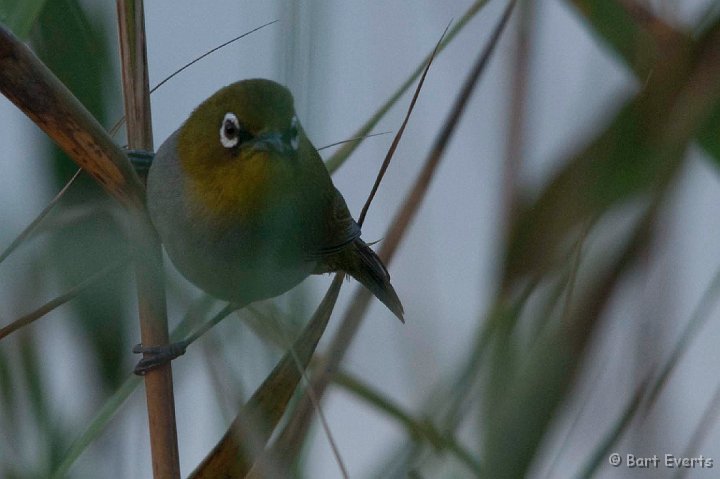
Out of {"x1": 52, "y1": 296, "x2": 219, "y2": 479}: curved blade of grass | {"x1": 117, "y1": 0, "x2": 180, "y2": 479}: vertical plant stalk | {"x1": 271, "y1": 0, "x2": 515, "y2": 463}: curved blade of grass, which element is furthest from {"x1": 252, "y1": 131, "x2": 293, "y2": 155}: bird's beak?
{"x1": 271, "y1": 0, "x2": 515, "y2": 463}: curved blade of grass

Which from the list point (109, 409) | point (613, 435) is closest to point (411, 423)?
point (613, 435)

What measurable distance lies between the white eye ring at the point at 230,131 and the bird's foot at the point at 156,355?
624 millimetres

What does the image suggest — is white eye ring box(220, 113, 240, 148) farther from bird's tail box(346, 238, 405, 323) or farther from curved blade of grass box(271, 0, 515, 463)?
curved blade of grass box(271, 0, 515, 463)

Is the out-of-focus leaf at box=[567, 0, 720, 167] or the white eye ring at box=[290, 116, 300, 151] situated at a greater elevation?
the white eye ring at box=[290, 116, 300, 151]

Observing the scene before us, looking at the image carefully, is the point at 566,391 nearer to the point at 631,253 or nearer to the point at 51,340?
the point at 631,253

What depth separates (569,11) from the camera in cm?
96

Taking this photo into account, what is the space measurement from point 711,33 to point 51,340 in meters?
0.90

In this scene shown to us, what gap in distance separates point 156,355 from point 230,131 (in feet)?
2.14

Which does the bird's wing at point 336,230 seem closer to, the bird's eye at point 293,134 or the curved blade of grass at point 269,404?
the bird's eye at point 293,134

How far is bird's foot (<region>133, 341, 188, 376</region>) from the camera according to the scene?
113 centimetres

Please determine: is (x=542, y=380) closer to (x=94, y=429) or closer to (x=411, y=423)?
(x=411, y=423)

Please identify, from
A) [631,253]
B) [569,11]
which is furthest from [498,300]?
[569,11]

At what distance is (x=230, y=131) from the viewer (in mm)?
1709

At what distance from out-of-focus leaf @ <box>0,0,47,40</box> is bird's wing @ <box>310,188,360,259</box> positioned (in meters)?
1.11
